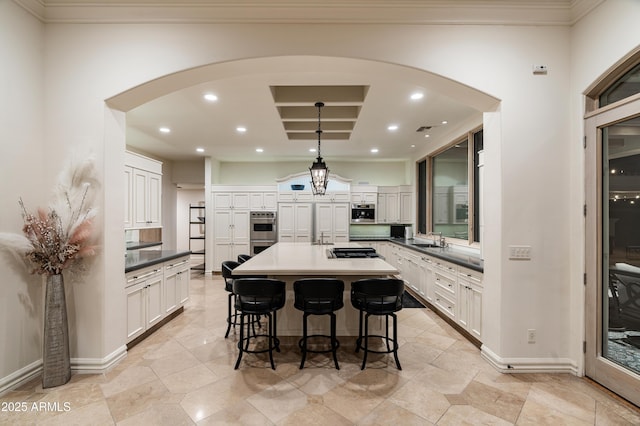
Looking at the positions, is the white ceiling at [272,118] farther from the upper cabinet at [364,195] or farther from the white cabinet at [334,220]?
the white cabinet at [334,220]

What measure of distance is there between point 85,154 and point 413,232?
21.0ft

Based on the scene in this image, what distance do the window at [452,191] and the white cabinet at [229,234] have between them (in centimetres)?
436

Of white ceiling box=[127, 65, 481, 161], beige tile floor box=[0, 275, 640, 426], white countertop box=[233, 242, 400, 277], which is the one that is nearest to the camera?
beige tile floor box=[0, 275, 640, 426]

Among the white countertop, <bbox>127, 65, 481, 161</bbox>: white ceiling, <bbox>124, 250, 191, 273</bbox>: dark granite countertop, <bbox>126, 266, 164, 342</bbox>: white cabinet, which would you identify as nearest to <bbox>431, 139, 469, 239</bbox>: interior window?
<bbox>127, 65, 481, 161</bbox>: white ceiling

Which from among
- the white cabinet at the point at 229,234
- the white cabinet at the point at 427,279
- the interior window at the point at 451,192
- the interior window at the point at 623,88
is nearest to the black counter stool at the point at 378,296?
the white cabinet at the point at 427,279

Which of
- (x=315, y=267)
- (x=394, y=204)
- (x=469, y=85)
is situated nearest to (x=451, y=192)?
(x=394, y=204)

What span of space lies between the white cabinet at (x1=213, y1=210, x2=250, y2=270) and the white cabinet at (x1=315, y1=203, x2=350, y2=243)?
1.83 m

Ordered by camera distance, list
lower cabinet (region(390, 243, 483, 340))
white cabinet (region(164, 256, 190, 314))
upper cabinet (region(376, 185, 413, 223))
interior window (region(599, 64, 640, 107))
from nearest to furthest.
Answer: interior window (region(599, 64, 640, 107)), lower cabinet (region(390, 243, 483, 340)), white cabinet (region(164, 256, 190, 314)), upper cabinet (region(376, 185, 413, 223))

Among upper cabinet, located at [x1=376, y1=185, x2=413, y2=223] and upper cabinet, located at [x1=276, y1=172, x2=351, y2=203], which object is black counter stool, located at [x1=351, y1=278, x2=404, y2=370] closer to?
upper cabinet, located at [x1=276, y1=172, x2=351, y2=203]

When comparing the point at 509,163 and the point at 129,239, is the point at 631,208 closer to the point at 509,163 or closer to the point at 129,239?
the point at 509,163

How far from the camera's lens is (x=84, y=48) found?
8.80ft

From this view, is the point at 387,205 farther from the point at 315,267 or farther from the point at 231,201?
the point at 315,267

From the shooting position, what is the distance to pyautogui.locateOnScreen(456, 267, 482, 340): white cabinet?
Answer: 3135 millimetres

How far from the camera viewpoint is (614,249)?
7.75 feet
